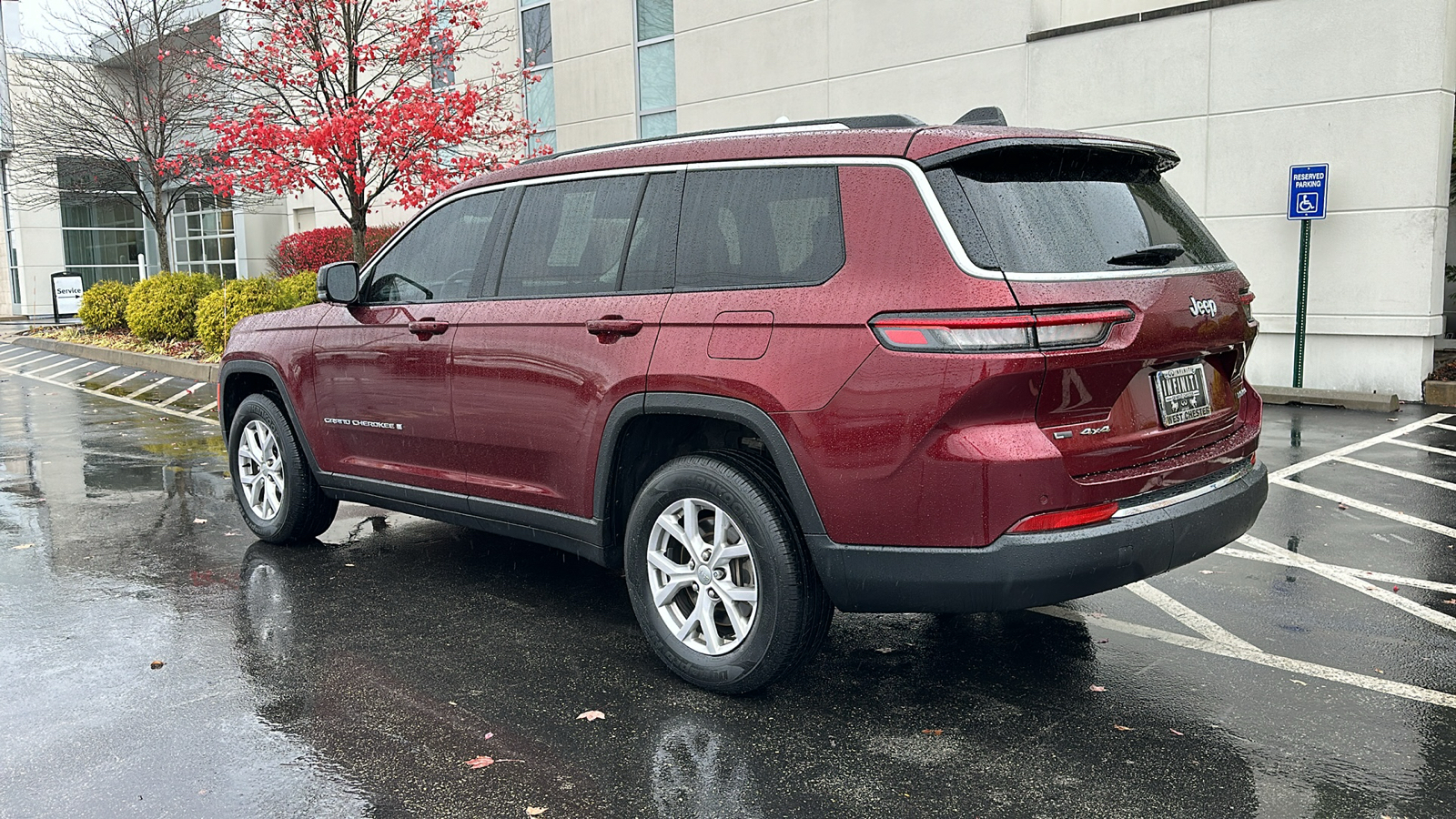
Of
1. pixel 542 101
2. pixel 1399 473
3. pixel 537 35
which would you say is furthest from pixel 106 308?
pixel 1399 473

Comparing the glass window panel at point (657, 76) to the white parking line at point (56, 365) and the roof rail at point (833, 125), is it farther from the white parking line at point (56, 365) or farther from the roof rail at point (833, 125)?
the roof rail at point (833, 125)

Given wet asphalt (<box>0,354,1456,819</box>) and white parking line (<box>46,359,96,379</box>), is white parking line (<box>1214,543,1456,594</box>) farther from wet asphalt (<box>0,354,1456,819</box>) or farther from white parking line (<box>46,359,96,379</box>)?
white parking line (<box>46,359,96,379</box>)

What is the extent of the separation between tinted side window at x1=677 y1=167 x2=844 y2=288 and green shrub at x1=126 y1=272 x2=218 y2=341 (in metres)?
18.0

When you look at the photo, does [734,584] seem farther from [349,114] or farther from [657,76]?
[657,76]

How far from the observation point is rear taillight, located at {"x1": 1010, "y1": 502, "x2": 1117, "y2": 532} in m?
3.46

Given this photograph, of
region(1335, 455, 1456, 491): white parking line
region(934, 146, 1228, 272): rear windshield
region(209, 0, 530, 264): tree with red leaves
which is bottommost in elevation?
region(1335, 455, 1456, 491): white parking line

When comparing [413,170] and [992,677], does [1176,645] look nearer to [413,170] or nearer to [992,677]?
[992,677]

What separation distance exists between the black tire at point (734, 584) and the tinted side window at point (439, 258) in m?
1.55

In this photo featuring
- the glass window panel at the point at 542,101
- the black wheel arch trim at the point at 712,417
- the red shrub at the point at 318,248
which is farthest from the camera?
the red shrub at the point at 318,248

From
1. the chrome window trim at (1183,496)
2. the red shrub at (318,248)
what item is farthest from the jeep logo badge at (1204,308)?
the red shrub at (318,248)

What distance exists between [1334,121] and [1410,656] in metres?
9.58

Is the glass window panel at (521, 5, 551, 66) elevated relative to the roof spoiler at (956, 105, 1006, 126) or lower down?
elevated

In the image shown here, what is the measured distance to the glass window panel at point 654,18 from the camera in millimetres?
19469

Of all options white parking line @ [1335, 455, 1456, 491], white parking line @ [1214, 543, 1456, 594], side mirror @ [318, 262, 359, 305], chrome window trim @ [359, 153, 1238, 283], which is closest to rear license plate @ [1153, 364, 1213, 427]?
chrome window trim @ [359, 153, 1238, 283]
